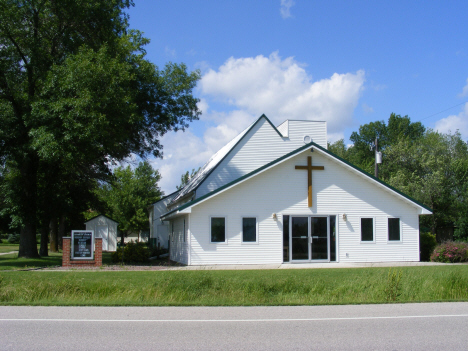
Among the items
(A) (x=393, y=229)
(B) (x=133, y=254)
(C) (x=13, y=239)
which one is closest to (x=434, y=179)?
(A) (x=393, y=229)

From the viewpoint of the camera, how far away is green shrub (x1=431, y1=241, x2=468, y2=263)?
2298cm

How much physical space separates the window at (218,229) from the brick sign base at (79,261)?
202 inches

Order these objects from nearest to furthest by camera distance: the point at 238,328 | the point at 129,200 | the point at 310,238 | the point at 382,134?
the point at 238,328 < the point at 310,238 < the point at 129,200 < the point at 382,134

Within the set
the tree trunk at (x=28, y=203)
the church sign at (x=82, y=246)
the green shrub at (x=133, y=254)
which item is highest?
the tree trunk at (x=28, y=203)

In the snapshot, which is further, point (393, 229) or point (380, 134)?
point (380, 134)

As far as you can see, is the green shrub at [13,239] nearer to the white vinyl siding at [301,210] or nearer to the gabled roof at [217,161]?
the gabled roof at [217,161]

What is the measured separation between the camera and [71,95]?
2016 cm

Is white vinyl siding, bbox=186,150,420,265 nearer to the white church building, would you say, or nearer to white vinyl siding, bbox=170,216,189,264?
the white church building

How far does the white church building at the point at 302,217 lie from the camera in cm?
2178

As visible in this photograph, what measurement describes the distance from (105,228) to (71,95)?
20231 millimetres

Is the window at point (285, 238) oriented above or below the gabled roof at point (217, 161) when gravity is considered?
below

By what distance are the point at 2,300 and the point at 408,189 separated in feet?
114

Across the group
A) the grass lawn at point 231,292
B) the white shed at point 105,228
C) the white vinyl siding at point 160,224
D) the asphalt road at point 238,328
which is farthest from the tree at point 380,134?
the asphalt road at point 238,328

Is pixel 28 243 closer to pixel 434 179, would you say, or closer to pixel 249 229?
pixel 249 229
